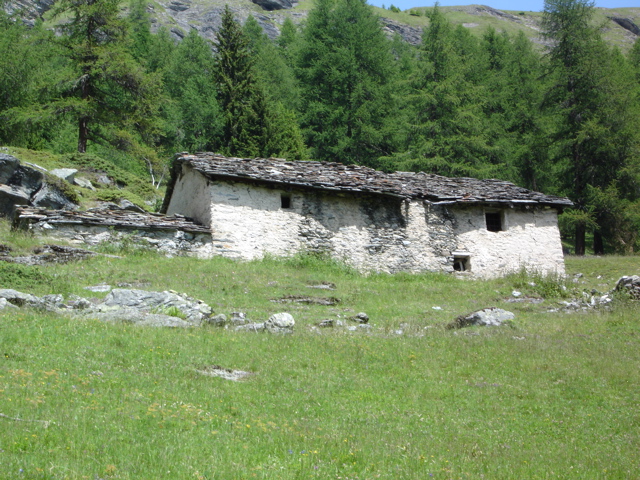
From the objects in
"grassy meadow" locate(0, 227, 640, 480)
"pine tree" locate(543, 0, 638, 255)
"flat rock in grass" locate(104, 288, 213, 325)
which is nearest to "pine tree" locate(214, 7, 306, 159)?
"pine tree" locate(543, 0, 638, 255)

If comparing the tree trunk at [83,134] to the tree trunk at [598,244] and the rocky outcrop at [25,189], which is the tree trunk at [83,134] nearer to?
the rocky outcrop at [25,189]

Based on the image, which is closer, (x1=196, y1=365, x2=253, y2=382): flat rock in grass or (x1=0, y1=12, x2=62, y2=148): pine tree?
(x1=196, y1=365, x2=253, y2=382): flat rock in grass

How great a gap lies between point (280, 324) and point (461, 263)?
12.4 meters

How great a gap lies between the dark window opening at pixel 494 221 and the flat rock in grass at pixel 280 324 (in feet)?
44.3

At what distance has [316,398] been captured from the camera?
8.59 m

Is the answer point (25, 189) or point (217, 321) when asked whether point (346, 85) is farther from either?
point (217, 321)

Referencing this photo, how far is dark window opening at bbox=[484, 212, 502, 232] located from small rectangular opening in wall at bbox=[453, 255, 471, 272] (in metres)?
1.73

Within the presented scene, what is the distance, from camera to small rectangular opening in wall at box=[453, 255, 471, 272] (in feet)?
74.8

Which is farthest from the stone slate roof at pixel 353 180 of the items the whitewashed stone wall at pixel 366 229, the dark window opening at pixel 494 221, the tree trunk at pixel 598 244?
the tree trunk at pixel 598 244

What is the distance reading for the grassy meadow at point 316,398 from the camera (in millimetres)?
6176

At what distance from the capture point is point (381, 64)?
42.6 m

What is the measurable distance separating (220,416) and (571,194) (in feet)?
102

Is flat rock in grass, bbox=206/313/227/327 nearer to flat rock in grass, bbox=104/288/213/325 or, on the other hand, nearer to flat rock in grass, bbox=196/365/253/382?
flat rock in grass, bbox=104/288/213/325

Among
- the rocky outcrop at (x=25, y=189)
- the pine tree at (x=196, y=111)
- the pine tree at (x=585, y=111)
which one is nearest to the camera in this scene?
the rocky outcrop at (x=25, y=189)
